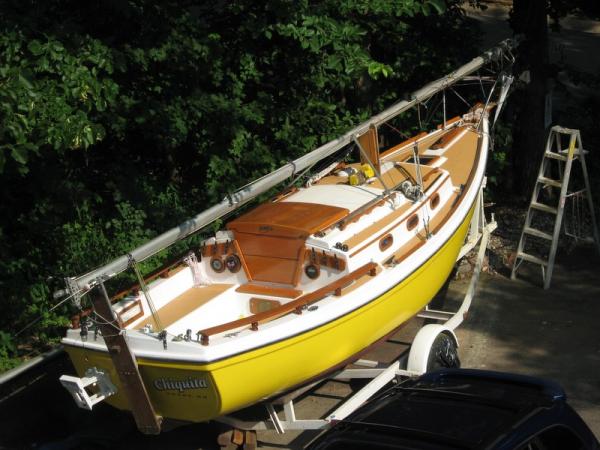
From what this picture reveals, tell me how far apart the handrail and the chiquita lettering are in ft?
1.01

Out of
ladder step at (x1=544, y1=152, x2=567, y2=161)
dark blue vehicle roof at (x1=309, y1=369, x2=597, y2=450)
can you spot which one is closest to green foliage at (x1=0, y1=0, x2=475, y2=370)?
ladder step at (x1=544, y1=152, x2=567, y2=161)

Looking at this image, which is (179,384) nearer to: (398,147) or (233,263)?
(233,263)

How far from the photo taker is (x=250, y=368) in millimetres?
6797

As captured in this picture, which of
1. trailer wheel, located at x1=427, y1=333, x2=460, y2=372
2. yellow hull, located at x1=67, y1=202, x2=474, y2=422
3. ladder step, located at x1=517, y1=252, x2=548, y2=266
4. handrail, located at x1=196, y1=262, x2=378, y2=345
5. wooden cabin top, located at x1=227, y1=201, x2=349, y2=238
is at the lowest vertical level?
ladder step, located at x1=517, y1=252, x2=548, y2=266

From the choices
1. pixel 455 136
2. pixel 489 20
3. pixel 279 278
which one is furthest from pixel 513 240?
pixel 489 20

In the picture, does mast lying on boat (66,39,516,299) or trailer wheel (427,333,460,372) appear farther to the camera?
trailer wheel (427,333,460,372)

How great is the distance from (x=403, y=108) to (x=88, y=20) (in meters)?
3.95

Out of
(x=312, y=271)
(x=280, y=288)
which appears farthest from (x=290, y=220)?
(x=280, y=288)

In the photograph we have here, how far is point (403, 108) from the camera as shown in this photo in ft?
32.5

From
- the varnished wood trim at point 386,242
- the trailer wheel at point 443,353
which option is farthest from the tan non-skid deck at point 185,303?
the trailer wheel at point 443,353

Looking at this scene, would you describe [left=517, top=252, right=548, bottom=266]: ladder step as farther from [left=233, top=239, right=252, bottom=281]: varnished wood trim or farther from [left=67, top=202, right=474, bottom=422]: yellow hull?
[left=233, top=239, right=252, bottom=281]: varnished wood trim

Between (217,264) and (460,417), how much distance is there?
393 cm

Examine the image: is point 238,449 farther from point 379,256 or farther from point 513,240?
point 513,240

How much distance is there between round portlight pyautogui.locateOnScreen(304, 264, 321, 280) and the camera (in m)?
8.11
